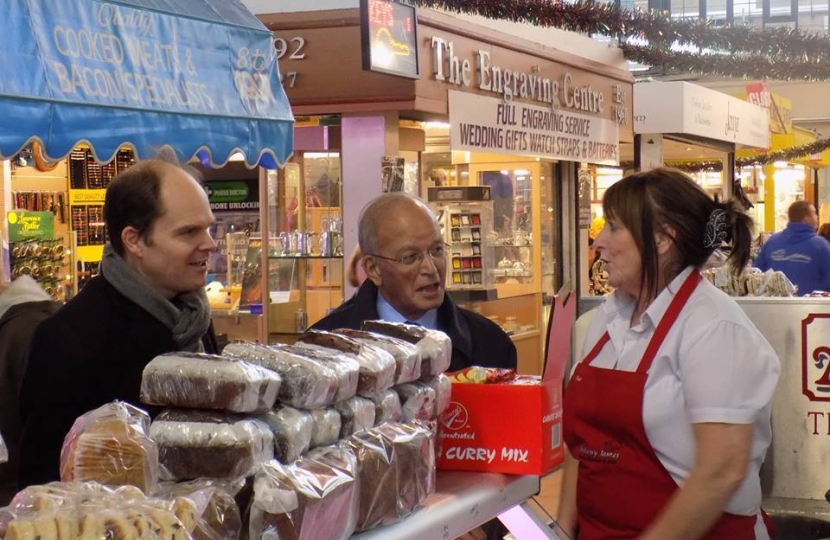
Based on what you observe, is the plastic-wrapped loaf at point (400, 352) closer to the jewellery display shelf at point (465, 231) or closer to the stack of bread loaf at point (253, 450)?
the stack of bread loaf at point (253, 450)

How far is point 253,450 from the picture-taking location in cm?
152

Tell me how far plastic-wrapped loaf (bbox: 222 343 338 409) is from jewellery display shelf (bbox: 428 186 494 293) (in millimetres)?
7701

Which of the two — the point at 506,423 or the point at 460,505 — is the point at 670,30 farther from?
the point at 460,505

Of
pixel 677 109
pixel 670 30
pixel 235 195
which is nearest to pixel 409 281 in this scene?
pixel 235 195

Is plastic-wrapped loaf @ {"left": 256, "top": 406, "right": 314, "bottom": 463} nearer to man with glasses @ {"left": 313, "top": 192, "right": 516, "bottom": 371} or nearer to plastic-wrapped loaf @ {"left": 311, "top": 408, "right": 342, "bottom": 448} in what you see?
plastic-wrapped loaf @ {"left": 311, "top": 408, "right": 342, "bottom": 448}

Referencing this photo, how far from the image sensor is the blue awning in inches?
157

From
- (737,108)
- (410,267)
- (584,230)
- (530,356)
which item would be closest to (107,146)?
(410,267)

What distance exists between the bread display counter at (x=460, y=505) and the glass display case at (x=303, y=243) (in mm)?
5791

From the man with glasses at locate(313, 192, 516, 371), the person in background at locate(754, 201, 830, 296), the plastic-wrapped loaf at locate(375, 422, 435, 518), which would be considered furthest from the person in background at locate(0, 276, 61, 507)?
the person in background at locate(754, 201, 830, 296)

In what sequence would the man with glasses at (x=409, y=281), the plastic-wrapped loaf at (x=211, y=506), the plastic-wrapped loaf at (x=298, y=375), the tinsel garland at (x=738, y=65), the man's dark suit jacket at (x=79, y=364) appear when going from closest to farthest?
1. the plastic-wrapped loaf at (x=211, y=506)
2. the plastic-wrapped loaf at (x=298, y=375)
3. the man's dark suit jacket at (x=79, y=364)
4. the man with glasses at (x=409, y=281)
5. the tinsel garland at (x=738, y=65)

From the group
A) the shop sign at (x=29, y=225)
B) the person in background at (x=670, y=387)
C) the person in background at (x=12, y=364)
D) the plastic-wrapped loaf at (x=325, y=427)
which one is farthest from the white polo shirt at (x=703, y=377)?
the shop sign at (x=29, y=225)

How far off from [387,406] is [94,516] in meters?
0.67

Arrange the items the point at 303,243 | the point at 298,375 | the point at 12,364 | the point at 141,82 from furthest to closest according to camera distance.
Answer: the point at 303,243
the point at 141,82
the point at 12,364
the point at 298,375

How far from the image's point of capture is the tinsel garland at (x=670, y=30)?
8105mm
